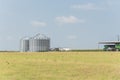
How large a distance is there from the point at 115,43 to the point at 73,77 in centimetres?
12547

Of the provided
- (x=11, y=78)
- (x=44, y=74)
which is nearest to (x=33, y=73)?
(x=44, y=74)

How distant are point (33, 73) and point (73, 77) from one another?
4.19 metres

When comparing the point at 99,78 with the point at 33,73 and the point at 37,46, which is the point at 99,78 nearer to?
the point at 33,73

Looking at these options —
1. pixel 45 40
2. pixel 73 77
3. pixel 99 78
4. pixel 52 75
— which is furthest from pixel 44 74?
pixel 45 40

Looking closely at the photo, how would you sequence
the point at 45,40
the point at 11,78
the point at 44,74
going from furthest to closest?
the point at 45,40 < the point at 44,74 < the point at 11,78

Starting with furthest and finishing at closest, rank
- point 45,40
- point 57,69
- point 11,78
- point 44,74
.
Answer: point 45,40 < point 57,69 < point 44,74 < point 11,78

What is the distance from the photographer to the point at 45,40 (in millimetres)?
149250

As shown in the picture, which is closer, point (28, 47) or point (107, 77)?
point (107, 77)

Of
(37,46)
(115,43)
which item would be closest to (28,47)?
(37,46)

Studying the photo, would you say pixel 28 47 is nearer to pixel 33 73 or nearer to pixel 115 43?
pixel 115 43

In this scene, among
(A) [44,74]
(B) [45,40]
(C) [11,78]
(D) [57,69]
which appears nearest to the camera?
(C) [11,78]

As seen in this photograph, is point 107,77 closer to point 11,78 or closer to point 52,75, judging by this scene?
point 52,75

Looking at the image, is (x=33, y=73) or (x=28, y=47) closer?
(x=33, y=73)

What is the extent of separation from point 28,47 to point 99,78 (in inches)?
5034
